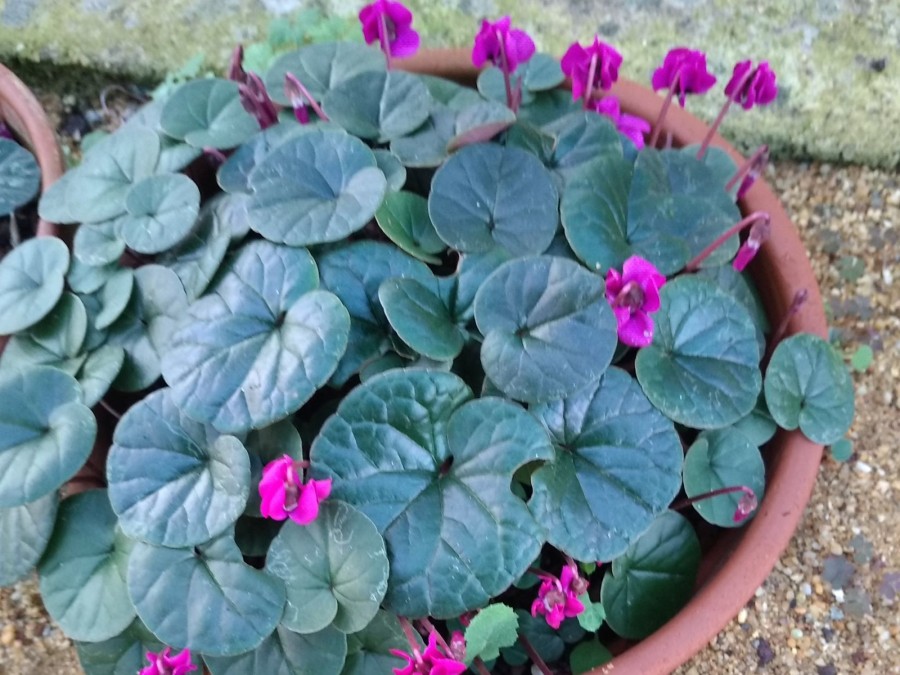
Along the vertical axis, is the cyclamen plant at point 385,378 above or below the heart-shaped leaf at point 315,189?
below

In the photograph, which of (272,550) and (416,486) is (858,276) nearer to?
(416,486)

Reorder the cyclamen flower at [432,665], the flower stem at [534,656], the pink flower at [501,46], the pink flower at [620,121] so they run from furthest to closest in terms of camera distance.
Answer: the pink flower at [620,121] → the pink flower at [501,46] → the flower stem at [534,656] → the cyclamen flower at [432,665]

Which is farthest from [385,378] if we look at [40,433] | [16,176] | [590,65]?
[16,176]

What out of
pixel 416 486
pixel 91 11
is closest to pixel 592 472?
pixel 416 486

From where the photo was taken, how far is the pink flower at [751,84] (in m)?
1.02

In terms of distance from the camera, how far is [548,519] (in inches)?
33.6

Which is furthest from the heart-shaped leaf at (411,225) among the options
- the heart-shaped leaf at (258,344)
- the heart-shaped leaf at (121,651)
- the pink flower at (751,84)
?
the heart-shaped leaf at (121,651)

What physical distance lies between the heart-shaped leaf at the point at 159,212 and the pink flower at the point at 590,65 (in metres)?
0.51

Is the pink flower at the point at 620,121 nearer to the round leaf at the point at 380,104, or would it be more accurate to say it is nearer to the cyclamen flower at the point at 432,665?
the round leaf at the point at 380,104

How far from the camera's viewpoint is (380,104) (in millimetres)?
1061

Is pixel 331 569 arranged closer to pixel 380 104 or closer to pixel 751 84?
pixel 380 104

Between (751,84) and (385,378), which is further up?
(751,84)

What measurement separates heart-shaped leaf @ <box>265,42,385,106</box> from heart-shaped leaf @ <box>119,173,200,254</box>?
205 millimetres

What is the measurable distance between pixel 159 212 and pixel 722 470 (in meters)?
0.78
